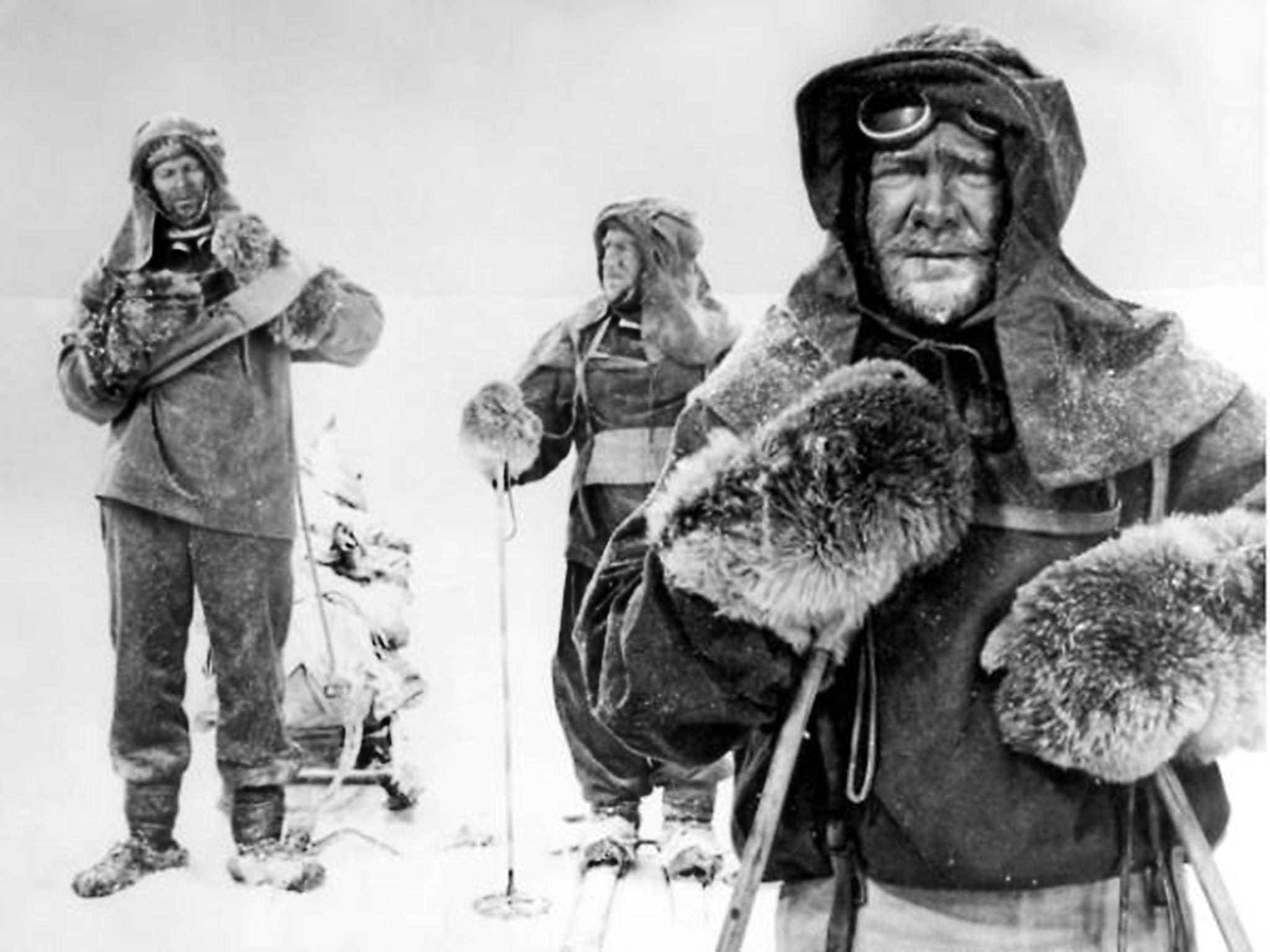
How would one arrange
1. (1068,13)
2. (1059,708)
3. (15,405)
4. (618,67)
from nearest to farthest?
(1059,708)
(1068,13)
(618,67)
(15,405)

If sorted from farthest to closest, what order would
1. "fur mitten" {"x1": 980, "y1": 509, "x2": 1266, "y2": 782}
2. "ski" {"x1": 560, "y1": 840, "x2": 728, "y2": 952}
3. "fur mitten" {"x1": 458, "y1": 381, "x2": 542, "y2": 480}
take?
"fur mitten" {"x1": 458, "y1": 381, "x2": 542, "y2": 480}, "ski" {"x1": 560, "y1": 840, "x2": 728, "y2": 952}, "fur mitten" {"x1": 980, "y1": 509, "x2": 1266, "y2": 782}

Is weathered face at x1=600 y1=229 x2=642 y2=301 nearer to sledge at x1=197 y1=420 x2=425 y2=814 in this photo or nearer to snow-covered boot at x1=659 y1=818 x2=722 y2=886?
sledge at x1=197 y1=420 x2=425 y2=814

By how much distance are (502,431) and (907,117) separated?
0.52m

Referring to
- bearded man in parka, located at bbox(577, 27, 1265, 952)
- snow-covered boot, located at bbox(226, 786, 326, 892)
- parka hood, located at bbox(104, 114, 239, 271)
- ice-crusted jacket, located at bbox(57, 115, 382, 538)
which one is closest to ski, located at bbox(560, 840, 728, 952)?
bearded man in parka, located at bbox(577, 27, 1265, 952)

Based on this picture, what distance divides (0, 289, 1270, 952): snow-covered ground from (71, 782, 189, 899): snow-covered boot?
0.01 meters

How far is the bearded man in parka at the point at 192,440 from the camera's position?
170 cm

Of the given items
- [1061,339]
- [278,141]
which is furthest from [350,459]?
[1061,339]

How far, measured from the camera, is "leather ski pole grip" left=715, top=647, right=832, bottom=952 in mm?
1350

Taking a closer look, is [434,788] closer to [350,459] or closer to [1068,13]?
[350,459]

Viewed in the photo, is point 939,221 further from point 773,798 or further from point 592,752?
point 592,752

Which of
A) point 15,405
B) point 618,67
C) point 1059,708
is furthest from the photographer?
point 15,405

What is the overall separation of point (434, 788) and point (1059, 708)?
64 cm

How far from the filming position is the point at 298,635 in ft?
5.65

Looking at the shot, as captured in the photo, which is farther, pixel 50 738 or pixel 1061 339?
pixel 50 738
